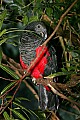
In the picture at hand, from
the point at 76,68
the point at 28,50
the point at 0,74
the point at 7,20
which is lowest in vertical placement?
Result: the point at 0,74

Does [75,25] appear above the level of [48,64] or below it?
above

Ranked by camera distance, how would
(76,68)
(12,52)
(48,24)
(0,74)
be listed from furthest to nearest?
(12,52) → (0,74) → (48,24) → (76,68)

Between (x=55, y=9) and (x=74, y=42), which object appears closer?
(x=55, y=9)

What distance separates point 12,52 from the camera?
175cm

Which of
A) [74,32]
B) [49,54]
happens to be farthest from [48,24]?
[49,54]

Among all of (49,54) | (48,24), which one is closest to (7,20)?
(48,24)

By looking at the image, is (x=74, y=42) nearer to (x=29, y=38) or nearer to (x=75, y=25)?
(x=75, y=25)

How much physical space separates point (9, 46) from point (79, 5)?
0.65 metres

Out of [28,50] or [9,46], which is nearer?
[28,50]

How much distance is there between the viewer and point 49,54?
1.23 m

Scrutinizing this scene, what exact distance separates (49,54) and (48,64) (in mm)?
51

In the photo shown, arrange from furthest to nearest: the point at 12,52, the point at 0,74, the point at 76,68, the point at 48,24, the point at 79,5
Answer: the point at 12,52 < the point at 0,74 < the point at 48,24 < the point at 79,5 < the point at 76,68

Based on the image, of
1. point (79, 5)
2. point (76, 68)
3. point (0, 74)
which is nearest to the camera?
point (76, 68)

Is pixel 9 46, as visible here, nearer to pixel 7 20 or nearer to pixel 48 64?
pixel 7 20
